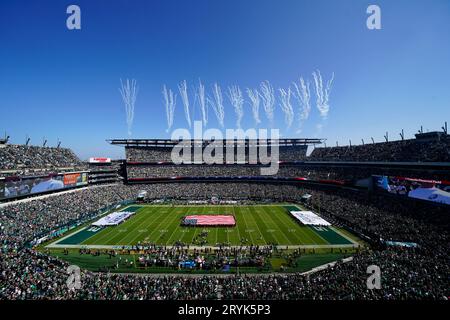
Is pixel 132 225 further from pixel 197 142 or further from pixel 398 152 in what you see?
pixel 398 152

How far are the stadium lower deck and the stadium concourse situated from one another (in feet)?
9.38

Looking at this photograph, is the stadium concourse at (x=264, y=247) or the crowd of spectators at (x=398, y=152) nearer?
the stadium concourse at (x=264, y=247)

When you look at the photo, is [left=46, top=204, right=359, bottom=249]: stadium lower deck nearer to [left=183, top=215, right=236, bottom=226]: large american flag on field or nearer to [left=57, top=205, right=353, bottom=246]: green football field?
[left=57, top=205, right=353, bottom=246]: green football field

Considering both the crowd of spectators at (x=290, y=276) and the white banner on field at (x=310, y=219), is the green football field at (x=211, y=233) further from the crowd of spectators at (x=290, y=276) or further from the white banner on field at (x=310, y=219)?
the crowd of spectators at (x=290, y=276)

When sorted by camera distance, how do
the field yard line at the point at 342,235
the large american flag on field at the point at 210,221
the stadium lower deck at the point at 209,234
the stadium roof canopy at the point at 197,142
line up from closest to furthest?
the stadium lower deck at the point at 209,234, the field yard line at the point at 342,235, the large american flag on field at the point at 210,221, the stadium roof canopy at the point at 197,142

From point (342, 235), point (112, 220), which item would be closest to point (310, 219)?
point (342, 235)

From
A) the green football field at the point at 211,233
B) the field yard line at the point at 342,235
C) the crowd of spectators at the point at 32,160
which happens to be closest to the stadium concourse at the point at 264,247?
the crowd of spectators at the point at 32,160

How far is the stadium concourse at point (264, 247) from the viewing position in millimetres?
17297

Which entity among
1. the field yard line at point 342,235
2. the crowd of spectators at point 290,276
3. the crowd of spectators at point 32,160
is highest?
the crowd of spectators at point 32,160

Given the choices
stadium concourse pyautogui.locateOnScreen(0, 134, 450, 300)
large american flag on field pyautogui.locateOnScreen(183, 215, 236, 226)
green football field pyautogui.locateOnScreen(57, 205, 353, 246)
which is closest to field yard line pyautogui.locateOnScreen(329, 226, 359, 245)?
green football field pyautogui.locateOnScreen(57, 205, 353, 246)

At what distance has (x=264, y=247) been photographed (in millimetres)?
31859

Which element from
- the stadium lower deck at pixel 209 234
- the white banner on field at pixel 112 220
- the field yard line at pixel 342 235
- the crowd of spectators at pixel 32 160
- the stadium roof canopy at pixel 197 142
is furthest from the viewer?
the stadium roof canopy at pixel 197 142

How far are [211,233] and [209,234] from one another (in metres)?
0.60
